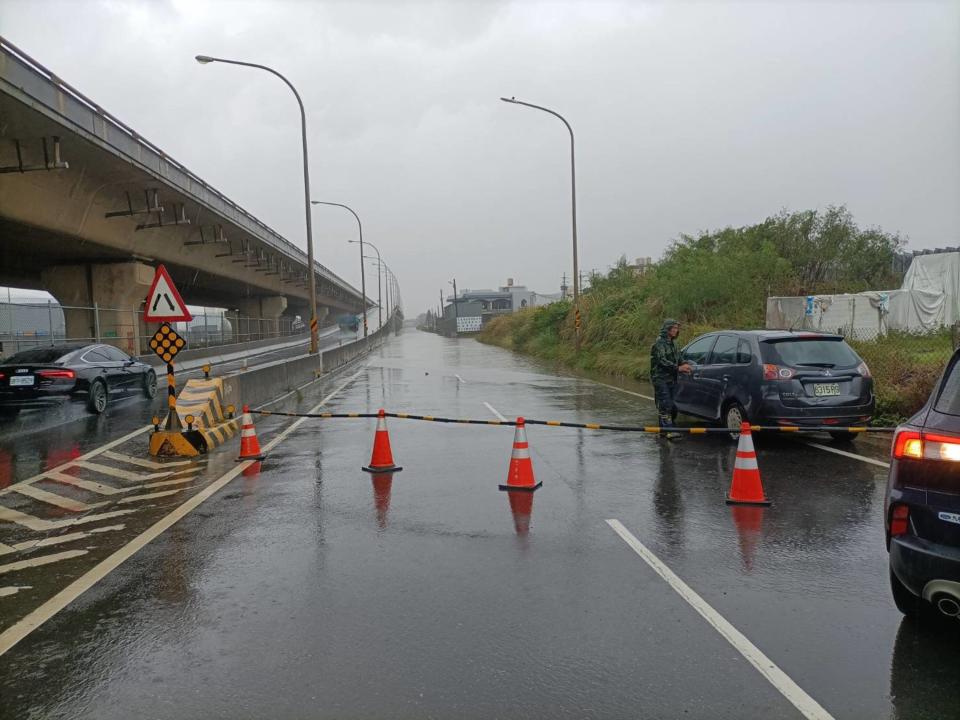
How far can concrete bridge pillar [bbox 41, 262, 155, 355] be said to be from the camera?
26.2 m

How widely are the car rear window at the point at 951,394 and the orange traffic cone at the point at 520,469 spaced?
425 centimetres

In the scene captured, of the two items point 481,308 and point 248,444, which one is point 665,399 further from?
point 481,308

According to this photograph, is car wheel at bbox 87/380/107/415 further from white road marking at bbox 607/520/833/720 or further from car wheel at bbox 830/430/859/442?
car wheel at bbox 830/430/859/442

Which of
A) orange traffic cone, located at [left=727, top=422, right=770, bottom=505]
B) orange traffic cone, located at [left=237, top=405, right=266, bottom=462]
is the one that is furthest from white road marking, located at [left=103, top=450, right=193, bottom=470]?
orange traffic cone, located at [left=727, top=422, right=770, bottom=505]

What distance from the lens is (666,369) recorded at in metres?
10.7

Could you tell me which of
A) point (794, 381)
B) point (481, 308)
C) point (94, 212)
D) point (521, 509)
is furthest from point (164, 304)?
point (481, 308)

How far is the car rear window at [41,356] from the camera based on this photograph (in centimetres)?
1434

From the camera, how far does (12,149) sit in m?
16.4

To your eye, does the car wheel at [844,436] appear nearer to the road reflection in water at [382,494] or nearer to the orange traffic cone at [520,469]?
the orange traffic cone at [520,469]

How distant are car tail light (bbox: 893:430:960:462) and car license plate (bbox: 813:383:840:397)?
5.78 metres

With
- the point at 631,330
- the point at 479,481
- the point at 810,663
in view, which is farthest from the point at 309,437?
the point at 631,330

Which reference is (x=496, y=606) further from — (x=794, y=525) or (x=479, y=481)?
(x=479, y=481)

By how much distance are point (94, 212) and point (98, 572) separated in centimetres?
1945

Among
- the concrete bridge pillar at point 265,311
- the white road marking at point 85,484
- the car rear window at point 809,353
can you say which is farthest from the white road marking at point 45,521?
the concrete bridge pillar at point 265,311
